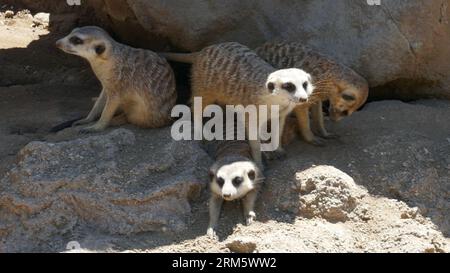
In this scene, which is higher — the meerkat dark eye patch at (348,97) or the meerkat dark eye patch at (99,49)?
the meerkat dark eye patch at (99,49)

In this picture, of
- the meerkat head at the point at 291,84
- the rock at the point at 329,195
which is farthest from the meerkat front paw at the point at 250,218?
the meerkat head at the point at 291,84

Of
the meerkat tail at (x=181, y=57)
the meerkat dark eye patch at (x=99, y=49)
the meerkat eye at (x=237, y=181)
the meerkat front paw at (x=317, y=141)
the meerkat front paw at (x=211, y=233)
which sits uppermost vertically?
the meerkat dark eye patch at (x=99, y=49)

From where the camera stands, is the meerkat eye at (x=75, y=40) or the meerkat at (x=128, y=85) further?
the meerkat at (x=128, y=85)

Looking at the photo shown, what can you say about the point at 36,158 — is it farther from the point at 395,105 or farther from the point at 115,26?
the point at 395,105

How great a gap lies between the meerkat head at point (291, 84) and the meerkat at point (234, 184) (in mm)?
388

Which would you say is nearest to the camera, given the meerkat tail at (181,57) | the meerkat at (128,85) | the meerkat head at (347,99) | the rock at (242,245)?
the rock at (242,245)

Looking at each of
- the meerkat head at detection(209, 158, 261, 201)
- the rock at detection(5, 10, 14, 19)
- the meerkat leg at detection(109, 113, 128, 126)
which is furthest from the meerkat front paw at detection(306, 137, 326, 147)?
the rock at detection(5, 10, 14, 19)

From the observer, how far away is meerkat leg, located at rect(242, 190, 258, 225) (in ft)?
11.1

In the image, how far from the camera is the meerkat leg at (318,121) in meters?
4.07

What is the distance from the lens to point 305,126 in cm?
399

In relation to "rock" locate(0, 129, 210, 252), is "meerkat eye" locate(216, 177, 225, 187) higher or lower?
higher

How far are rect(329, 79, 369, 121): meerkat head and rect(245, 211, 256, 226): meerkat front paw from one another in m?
0.90

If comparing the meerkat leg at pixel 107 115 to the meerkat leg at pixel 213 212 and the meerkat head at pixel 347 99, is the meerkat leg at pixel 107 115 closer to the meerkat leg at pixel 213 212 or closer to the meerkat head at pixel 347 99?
the meerkat leg at pixel 213 212

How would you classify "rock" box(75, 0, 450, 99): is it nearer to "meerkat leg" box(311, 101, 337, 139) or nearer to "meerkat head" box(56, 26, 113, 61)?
"meerkat leg" box(311, 101, 337, 139)
